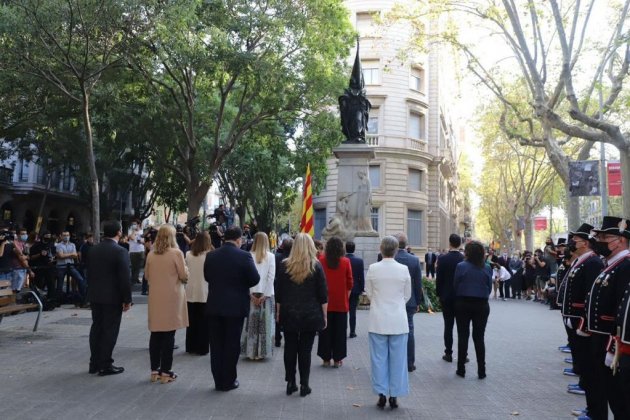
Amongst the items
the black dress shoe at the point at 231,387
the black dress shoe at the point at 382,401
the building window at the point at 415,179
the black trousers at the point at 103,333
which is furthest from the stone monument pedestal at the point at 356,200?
the building window at the point at 415,179

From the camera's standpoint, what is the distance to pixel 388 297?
641cm

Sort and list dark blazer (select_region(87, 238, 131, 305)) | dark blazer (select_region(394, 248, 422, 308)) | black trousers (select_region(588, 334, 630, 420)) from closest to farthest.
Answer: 1. black trousers (select_region(588, 334, 630, 420))
2. dark blazer (select_region(87, 238, 131, 305))
3. dark blazer (select_region(394, 248, 422, 308))

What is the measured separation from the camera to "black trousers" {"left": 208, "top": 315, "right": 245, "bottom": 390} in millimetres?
6758

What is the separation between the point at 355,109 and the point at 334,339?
10306 mm

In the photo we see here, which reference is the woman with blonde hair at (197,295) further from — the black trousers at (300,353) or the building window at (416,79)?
the building window at (416,79)


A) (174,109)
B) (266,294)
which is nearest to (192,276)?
(266,294)

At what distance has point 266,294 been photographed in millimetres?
8484

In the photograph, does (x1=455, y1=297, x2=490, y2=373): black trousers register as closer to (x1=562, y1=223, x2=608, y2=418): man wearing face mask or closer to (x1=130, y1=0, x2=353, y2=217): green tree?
(x1=562, y1=223, x2=608, y2=418): man wearing face mask

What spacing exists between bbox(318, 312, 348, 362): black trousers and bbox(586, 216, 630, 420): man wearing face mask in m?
3.66

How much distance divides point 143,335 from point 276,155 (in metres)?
16.1

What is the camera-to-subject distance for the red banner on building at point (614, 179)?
21312mm

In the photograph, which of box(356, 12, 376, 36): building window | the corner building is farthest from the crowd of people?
box(356, 12, 376, 36): building window

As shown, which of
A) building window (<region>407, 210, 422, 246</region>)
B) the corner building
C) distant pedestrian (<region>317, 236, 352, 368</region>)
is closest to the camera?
distant pedestrian (<region>317, 236, 352, 368</region>)

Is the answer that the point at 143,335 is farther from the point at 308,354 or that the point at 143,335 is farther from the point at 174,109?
the point at 174,109
